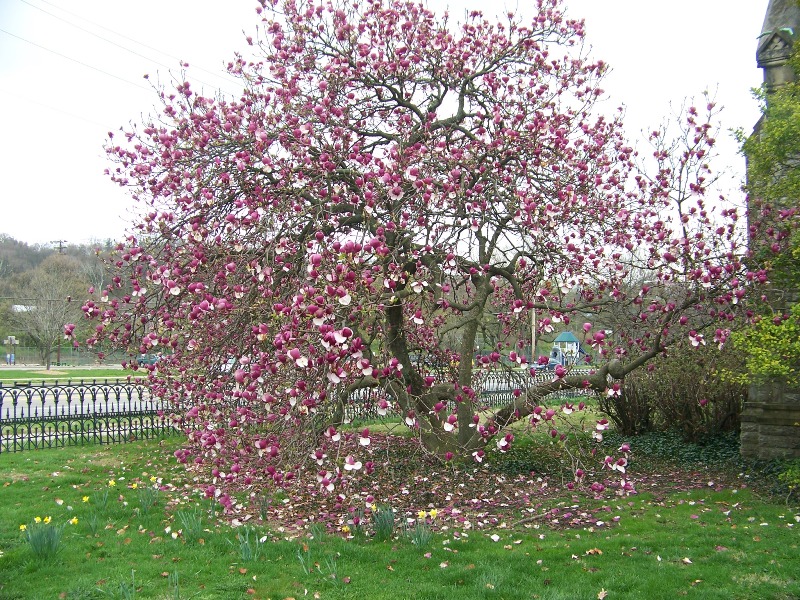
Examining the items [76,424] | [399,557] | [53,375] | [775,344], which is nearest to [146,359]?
[76,424]

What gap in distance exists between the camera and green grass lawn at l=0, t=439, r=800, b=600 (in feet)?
13.0

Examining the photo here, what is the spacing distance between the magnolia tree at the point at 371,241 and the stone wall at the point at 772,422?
1.05 m

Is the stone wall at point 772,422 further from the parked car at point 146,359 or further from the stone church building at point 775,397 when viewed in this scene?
the parked car at point 146,359

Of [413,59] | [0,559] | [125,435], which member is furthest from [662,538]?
[125,435]

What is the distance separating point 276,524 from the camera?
561 centimetres

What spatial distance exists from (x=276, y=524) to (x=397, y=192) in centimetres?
335

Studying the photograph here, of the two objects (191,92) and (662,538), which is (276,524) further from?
(191,92)

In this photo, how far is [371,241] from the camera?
4.20m

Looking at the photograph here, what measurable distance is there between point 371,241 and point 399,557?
2.44 meters

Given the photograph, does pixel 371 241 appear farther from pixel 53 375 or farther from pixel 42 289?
pixel 42 289

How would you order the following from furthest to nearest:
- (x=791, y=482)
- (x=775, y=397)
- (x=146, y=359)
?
(x=775, y=397)
(x=146, y=359)
(x=791, y=482)

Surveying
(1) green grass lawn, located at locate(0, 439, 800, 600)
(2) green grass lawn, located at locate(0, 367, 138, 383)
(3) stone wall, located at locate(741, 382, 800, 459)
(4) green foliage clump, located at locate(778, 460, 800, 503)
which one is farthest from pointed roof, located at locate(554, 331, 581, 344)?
(2) green grass lawn, located at locate(0, 367, 138, 383)

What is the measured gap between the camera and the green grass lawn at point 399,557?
3.95m

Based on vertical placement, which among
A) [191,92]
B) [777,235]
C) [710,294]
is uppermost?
[191,92]
